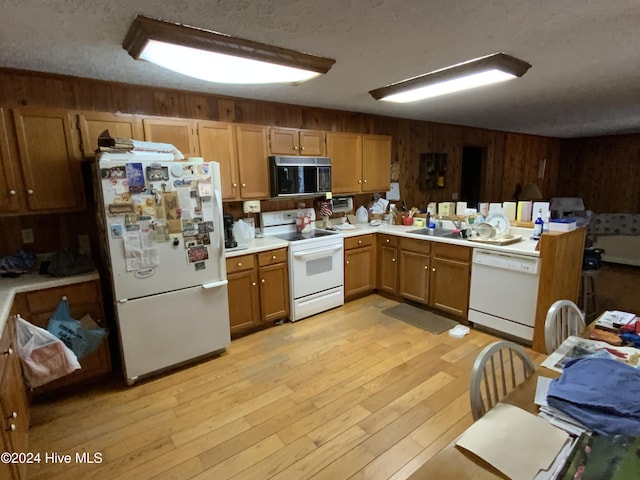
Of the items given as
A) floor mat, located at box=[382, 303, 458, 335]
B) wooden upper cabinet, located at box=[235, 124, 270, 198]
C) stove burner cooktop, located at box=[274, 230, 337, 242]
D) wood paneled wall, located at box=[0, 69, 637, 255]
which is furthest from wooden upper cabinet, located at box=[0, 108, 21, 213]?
floor mat, located at box=[382, 303, 458, 335]

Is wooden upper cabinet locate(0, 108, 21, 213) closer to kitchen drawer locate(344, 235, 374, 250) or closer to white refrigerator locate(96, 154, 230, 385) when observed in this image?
white refrigerator locate(96, 154, 230, 385)

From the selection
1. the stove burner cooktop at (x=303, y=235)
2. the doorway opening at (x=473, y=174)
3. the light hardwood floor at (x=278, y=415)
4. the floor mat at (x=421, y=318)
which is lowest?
the light hardwood floor at (x=278, y=415)

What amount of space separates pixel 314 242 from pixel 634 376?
2.73 metres

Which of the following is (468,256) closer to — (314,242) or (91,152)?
(314,242)

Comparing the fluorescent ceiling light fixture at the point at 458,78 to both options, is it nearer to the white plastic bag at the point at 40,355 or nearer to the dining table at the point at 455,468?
the dining table at the point at 455,468

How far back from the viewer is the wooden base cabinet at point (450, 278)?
3348 millimetres

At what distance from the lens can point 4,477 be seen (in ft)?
4.59

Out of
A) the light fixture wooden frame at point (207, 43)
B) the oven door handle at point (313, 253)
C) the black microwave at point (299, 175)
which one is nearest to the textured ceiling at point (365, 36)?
the light fixture wooden frame at point (207, 43)

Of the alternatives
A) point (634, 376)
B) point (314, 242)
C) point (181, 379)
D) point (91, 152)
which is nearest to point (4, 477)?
point (181, 379)

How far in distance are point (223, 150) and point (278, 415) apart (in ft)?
7.45

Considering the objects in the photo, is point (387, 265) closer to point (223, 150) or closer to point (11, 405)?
point (223, 150)

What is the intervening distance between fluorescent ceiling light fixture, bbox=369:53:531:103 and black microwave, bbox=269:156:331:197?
35.8 inches

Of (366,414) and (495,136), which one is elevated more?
(495,136)

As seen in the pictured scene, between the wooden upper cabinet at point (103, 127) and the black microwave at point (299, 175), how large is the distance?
1.22 metres
